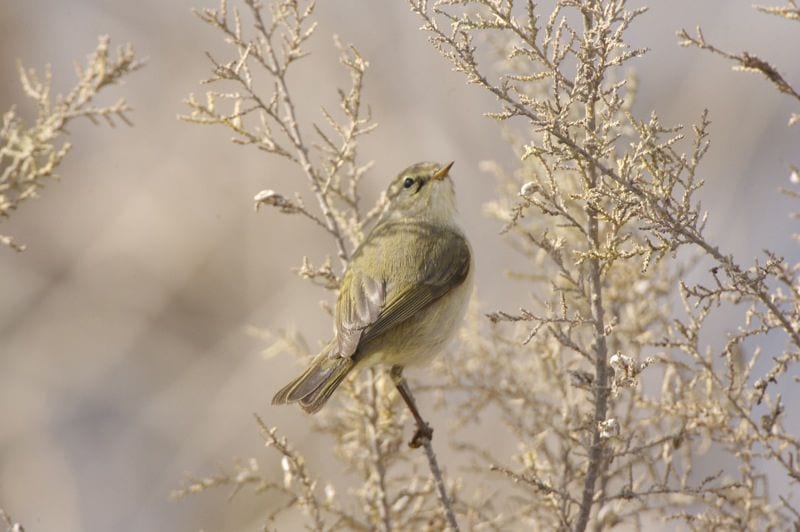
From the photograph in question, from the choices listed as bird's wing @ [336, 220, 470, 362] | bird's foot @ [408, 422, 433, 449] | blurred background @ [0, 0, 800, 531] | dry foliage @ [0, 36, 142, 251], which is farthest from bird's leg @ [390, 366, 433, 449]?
blurred background @ [0, 0, 800, 531]

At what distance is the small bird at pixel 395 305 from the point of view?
9.96 feet

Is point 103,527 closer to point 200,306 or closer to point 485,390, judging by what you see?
point 200,306

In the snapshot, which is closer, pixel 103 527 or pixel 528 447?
pixel 528 447

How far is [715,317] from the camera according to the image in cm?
446

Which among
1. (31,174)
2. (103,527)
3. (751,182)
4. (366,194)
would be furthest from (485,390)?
(103,527)

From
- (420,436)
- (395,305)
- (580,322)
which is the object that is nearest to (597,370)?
(580,322)

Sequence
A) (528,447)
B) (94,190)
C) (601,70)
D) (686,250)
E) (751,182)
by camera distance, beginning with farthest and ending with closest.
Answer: (94,190)
(751,182)
(686,250)
(528,447)
(601,70)

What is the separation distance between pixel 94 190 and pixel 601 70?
544 cm

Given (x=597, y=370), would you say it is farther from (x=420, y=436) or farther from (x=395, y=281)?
(x=395, y=281)

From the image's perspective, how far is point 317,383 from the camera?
9.75ft

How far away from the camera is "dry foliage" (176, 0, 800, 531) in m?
1.99

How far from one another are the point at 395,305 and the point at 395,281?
0.09 meters

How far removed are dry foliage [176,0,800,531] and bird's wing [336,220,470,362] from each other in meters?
0.13

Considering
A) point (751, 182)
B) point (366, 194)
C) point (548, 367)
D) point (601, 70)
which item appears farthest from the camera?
point (366, 194)
